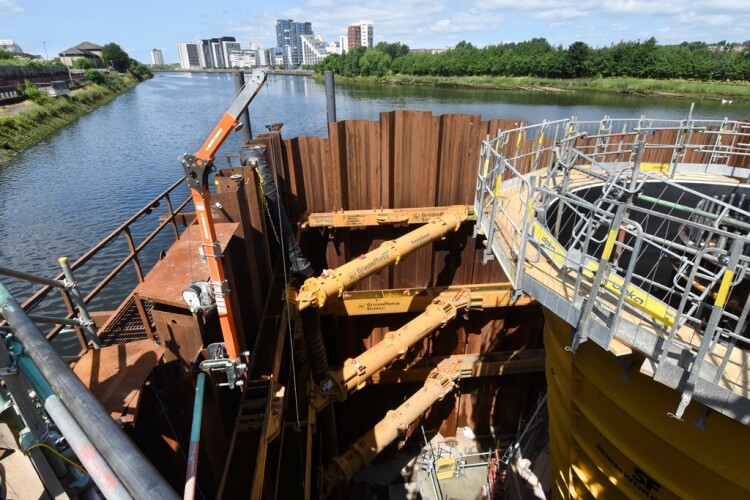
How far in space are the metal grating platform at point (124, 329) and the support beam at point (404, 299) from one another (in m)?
3.64

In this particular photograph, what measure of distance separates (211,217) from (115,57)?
13939cm

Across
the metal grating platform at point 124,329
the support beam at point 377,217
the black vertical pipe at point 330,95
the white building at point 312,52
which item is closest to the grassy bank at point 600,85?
the support beam at point 377,217

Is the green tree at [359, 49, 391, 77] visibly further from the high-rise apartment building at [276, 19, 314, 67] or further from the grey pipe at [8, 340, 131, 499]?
the grey pipe at [8, 340, 131, 499]

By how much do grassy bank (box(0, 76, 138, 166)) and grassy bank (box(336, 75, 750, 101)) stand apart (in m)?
53.9

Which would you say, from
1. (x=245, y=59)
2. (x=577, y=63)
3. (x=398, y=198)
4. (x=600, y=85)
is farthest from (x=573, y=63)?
(x=398, y=198)

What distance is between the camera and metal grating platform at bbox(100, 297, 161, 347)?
5.27 metres

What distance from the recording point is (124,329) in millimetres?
5508

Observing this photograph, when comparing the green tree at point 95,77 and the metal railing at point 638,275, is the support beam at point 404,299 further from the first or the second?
the green tree at point 95,77

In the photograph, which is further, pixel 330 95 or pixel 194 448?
pixel 330 95

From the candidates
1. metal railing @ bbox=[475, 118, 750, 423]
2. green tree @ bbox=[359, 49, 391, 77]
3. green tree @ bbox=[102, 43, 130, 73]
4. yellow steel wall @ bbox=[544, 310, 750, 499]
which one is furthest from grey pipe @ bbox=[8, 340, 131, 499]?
green tree @ bbox=[102, 43, 130, 73]

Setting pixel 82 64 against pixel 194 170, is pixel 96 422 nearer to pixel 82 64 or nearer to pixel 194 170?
pixel 194 170

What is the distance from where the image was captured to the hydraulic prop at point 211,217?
4.05 meters

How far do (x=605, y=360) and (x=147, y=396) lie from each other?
15.6 feet

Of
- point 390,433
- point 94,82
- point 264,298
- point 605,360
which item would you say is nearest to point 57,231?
point 264,298
